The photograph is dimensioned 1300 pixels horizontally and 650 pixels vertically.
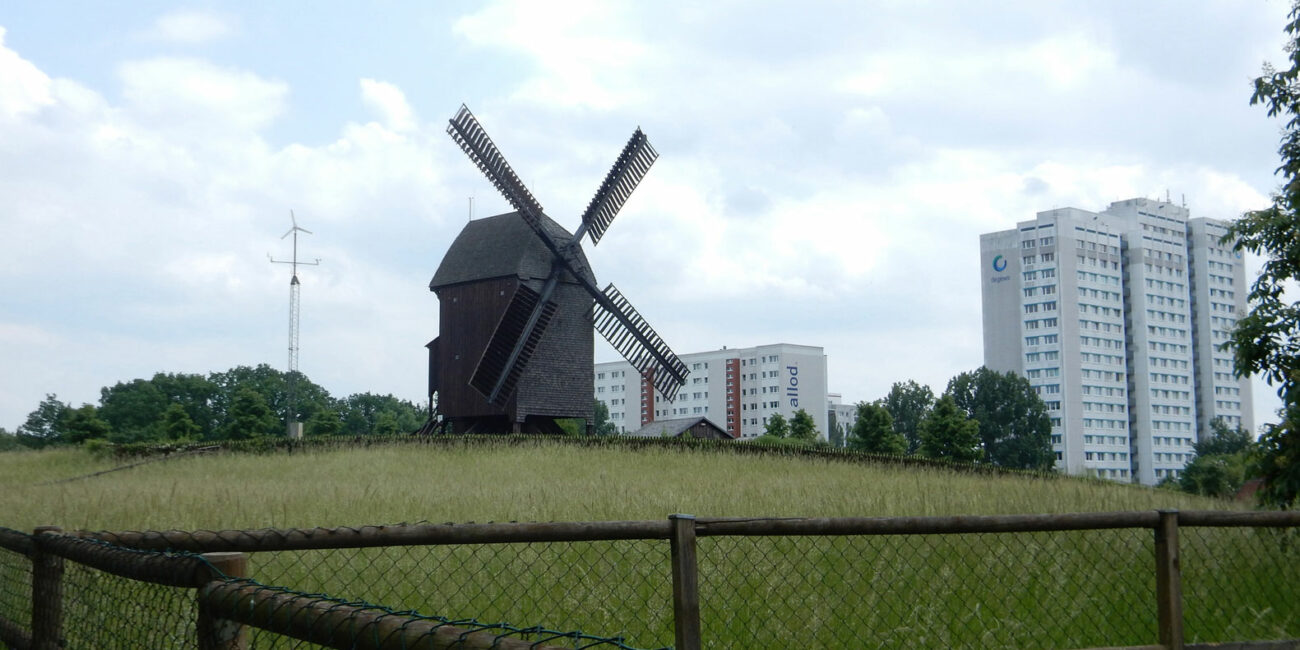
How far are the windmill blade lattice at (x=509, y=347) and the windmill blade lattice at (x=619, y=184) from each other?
10.9 ft

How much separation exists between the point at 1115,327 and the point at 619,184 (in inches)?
3804

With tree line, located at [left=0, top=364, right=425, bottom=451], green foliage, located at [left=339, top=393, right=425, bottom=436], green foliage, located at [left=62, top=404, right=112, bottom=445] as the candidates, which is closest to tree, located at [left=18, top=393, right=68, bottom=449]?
tree line, located at [left=0, top=364, right=425, bottom=451]

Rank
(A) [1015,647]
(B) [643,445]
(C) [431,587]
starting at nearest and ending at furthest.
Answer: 1. (A) [1015,647]
2. (C) [431,587]
3. (B) [643,445]

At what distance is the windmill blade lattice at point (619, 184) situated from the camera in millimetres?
32125

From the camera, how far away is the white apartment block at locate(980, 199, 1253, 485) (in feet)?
370

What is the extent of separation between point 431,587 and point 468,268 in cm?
2333

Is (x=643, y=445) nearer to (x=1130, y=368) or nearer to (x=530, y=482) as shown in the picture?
(x=530, y=482)

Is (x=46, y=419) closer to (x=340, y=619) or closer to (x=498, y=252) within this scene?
(x=498, y=252)

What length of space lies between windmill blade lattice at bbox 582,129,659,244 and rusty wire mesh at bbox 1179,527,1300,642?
22.8m

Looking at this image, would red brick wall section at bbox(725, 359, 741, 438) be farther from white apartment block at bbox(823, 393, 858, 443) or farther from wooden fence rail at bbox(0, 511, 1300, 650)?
wooden fence rail at bbox(0, 511, 1300, 650)

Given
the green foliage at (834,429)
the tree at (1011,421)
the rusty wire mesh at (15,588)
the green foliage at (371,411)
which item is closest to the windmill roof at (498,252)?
the rusty wire mesh at (15,588)

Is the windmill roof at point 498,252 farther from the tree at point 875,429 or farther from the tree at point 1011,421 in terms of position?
the tree at point 1011,421

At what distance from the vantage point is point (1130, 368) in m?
117

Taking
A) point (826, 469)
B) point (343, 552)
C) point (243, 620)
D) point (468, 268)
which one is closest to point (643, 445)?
point (826, 469)
